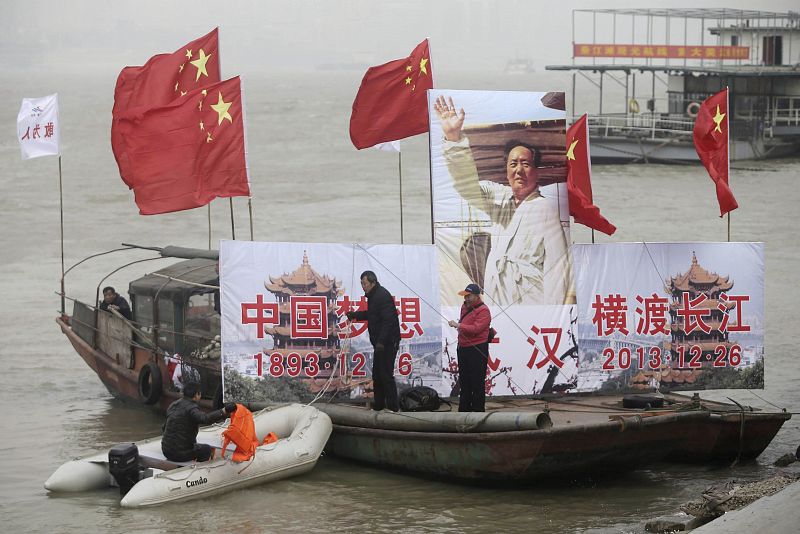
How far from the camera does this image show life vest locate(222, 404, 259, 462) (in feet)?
41.6

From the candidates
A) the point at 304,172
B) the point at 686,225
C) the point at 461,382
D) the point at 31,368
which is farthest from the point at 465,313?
the point at 304,172

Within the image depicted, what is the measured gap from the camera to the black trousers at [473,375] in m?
13.2

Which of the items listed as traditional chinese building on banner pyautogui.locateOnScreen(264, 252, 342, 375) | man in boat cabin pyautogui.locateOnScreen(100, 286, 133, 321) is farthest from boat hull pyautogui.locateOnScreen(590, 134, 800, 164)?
traditional chinese building on banner pyautogui.locateOnScreen(264, 252, 342, 375)

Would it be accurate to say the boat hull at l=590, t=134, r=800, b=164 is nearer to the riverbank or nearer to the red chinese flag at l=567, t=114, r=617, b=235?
the red chinese flag at l=567, t=114, r=617, b=235

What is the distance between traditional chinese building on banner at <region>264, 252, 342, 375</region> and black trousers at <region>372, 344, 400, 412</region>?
648 mm

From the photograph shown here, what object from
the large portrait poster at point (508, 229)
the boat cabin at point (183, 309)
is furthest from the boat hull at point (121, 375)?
the large portrait poster at point (508, 229)

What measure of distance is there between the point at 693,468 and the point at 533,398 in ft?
6.16

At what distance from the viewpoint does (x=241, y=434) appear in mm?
12719

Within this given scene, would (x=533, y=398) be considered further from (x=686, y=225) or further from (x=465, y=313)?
(x=686, y=225)

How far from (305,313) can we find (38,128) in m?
7.01

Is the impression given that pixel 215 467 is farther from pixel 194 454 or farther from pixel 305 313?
pixel 305 313

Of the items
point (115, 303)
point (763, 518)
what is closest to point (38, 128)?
point (115, 303)

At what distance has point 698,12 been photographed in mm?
54625

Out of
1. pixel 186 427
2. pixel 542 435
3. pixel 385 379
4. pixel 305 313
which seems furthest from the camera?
pixel 305 313
